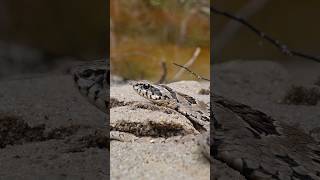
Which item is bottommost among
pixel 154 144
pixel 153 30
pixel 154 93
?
pixel 154 144

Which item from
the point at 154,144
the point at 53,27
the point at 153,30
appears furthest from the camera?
the point at 53,27

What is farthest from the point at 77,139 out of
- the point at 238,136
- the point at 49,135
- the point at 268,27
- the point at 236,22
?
the point at 268,27

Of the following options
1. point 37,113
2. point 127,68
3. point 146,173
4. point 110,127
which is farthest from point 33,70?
point 146,173

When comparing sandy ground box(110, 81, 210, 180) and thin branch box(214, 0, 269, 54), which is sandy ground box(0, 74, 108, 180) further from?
thin branch box(214, 0, 269, 54)

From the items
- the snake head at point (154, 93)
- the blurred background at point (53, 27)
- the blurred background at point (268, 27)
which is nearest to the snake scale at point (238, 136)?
the snake head at point (154, 93)

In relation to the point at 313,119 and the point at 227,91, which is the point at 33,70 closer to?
the point at 227,91

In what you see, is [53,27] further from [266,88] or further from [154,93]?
[154,93]

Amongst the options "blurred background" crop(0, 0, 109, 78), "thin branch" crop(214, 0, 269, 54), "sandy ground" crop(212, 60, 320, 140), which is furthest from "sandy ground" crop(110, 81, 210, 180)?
"blurred background" crop(0, 0, 109, 78)
